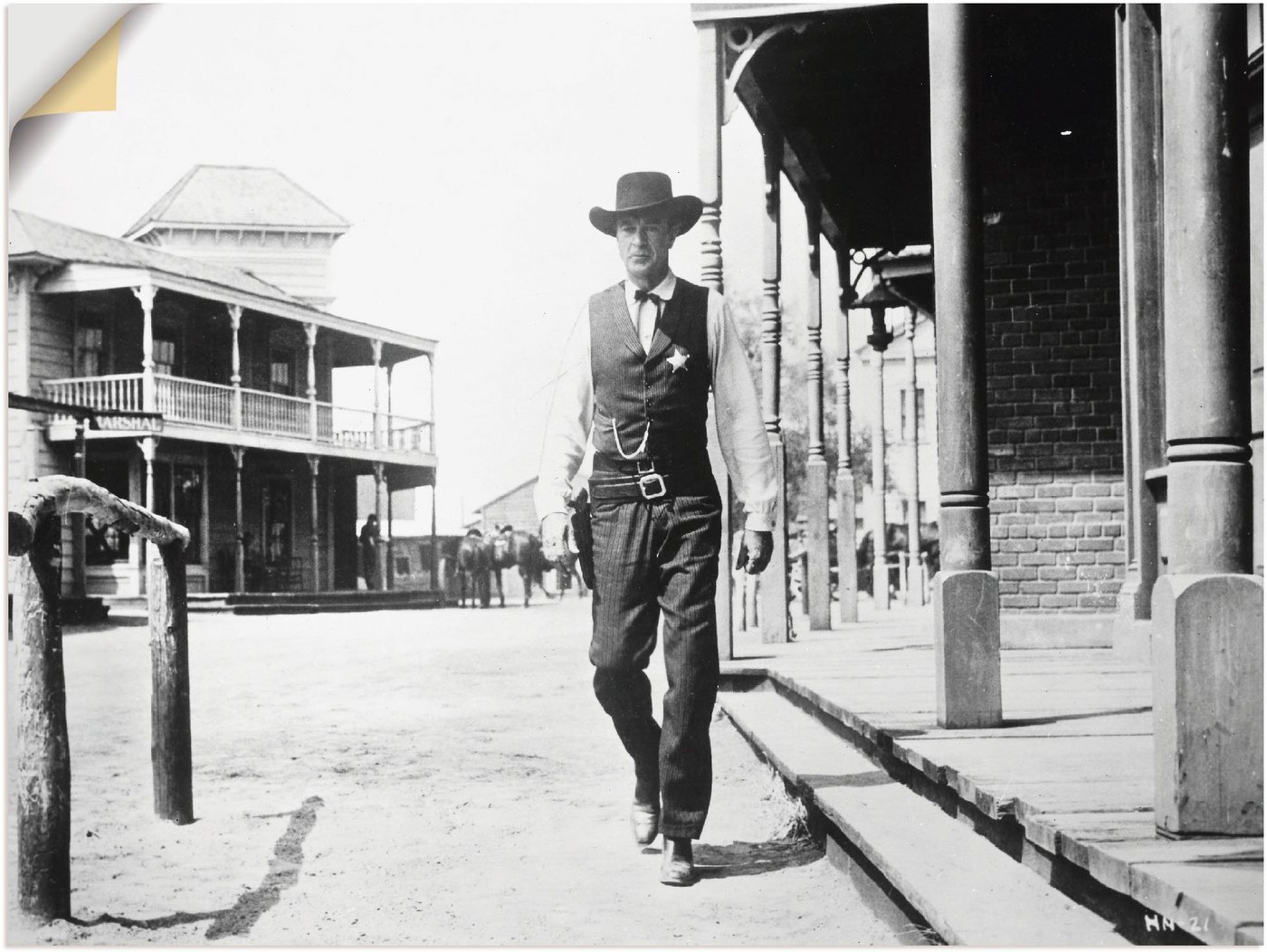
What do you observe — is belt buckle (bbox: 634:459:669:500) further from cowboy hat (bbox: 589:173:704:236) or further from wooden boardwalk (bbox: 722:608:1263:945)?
wooden boardwalk (bbox: 722:608:1263:945)

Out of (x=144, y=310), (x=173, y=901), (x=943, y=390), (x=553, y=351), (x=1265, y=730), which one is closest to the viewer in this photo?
(x=1265, y=730)

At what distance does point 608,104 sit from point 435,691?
394 cm

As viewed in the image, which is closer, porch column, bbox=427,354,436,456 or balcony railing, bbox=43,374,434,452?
porch column, bbox=427,354,436,456

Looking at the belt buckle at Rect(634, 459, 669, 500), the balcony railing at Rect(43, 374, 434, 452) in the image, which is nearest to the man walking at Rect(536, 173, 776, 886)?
the belt buckle at Rect(634, 459, 669, 500)

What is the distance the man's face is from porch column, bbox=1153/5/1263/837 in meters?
1.23

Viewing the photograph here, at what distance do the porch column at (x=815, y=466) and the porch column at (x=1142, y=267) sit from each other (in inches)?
105

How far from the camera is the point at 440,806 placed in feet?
12.9

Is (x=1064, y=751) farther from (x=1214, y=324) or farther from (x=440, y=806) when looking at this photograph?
(x=440, y=806)

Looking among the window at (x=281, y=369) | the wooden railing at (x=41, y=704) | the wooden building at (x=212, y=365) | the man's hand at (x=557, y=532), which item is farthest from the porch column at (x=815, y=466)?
the wooden railing at (x=41, y=704)

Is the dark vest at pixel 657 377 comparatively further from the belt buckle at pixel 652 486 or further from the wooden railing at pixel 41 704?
the wooden railing at pixel 41 704

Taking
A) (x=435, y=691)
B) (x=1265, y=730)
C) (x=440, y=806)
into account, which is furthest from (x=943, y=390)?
(x=435, y=691)

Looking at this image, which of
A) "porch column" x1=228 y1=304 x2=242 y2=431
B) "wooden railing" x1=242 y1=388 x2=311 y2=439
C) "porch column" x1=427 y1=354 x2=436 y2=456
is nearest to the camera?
"porch column" x1=427 y1=354 x2=436 y2=456

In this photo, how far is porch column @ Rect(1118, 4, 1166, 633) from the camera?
554 centimetres

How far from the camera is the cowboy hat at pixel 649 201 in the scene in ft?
10.2
